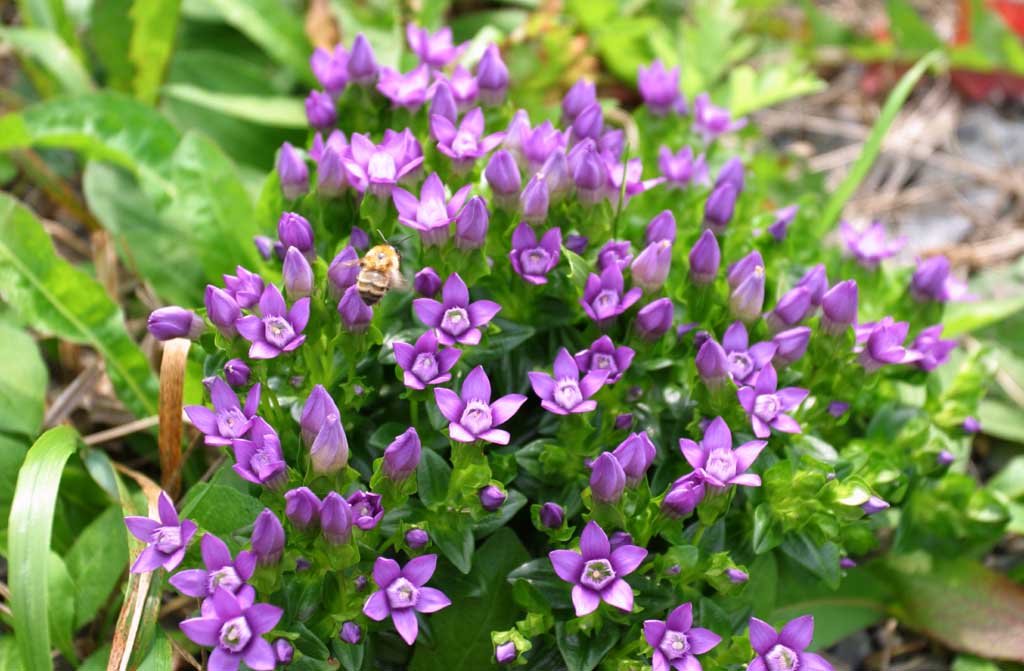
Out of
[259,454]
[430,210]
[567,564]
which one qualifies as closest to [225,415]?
[259,454]

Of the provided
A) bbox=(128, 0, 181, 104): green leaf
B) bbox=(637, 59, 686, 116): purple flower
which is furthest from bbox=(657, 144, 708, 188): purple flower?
bbox=(128, 0, 181, 104): green leaf

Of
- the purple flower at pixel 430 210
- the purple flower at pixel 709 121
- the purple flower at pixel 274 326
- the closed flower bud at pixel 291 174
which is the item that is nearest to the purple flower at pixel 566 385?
the purple flower at pixel 430 210

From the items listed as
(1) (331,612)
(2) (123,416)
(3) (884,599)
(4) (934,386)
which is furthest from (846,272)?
(2) (123,416)

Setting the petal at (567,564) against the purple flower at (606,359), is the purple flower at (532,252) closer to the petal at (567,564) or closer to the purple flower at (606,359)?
the purple flower at (606,359)

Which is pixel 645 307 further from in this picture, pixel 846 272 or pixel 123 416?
pixel 123 416

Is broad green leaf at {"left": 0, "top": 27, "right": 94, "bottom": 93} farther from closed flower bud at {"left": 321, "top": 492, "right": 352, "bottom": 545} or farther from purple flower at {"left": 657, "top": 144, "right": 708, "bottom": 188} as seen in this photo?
closed flower bud at {"left": 321, "top": 492, "right": 352, "bottom": 545}

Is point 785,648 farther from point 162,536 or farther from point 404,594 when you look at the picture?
point 162,536
